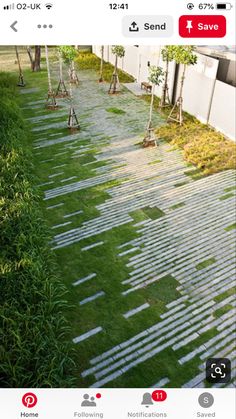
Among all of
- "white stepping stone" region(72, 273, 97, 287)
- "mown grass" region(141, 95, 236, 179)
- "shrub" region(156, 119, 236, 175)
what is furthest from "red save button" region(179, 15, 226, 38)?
"shrub" region(156, 119, 236, 175)

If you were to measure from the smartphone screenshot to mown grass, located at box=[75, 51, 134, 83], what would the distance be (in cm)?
767

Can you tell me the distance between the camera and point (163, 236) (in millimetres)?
9891

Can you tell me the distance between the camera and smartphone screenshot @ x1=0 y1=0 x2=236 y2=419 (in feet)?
13.1

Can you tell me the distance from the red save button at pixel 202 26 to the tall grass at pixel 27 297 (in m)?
5.35

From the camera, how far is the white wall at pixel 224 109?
15047 mm

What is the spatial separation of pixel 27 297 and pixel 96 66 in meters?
24.2

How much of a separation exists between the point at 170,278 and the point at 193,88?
12.3 m

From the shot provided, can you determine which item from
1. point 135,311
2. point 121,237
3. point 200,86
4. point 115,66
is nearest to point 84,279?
point 135,311

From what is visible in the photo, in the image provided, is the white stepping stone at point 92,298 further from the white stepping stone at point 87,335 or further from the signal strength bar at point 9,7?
the signal strength bar at point 9,7

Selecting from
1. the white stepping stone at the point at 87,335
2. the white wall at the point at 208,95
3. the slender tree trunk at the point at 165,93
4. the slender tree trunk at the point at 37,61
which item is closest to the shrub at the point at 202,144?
the white wall at the point at 208,95

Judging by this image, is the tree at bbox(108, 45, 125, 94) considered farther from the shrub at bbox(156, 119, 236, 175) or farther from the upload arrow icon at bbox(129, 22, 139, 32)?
the upload arrow icon at bbox(129, 22, 139, 32)

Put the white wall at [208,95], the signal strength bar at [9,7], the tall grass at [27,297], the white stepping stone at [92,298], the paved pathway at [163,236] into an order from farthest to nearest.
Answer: the white wall at [208,95] → the white stepping stone at [92,298] → the paved pathway at [163,236] → the tall grass at [27,297] → the signal strength bar at [9,7]

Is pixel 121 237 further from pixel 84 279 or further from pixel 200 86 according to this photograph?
pixel 200 86

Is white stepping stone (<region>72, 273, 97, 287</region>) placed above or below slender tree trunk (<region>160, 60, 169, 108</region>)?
below
